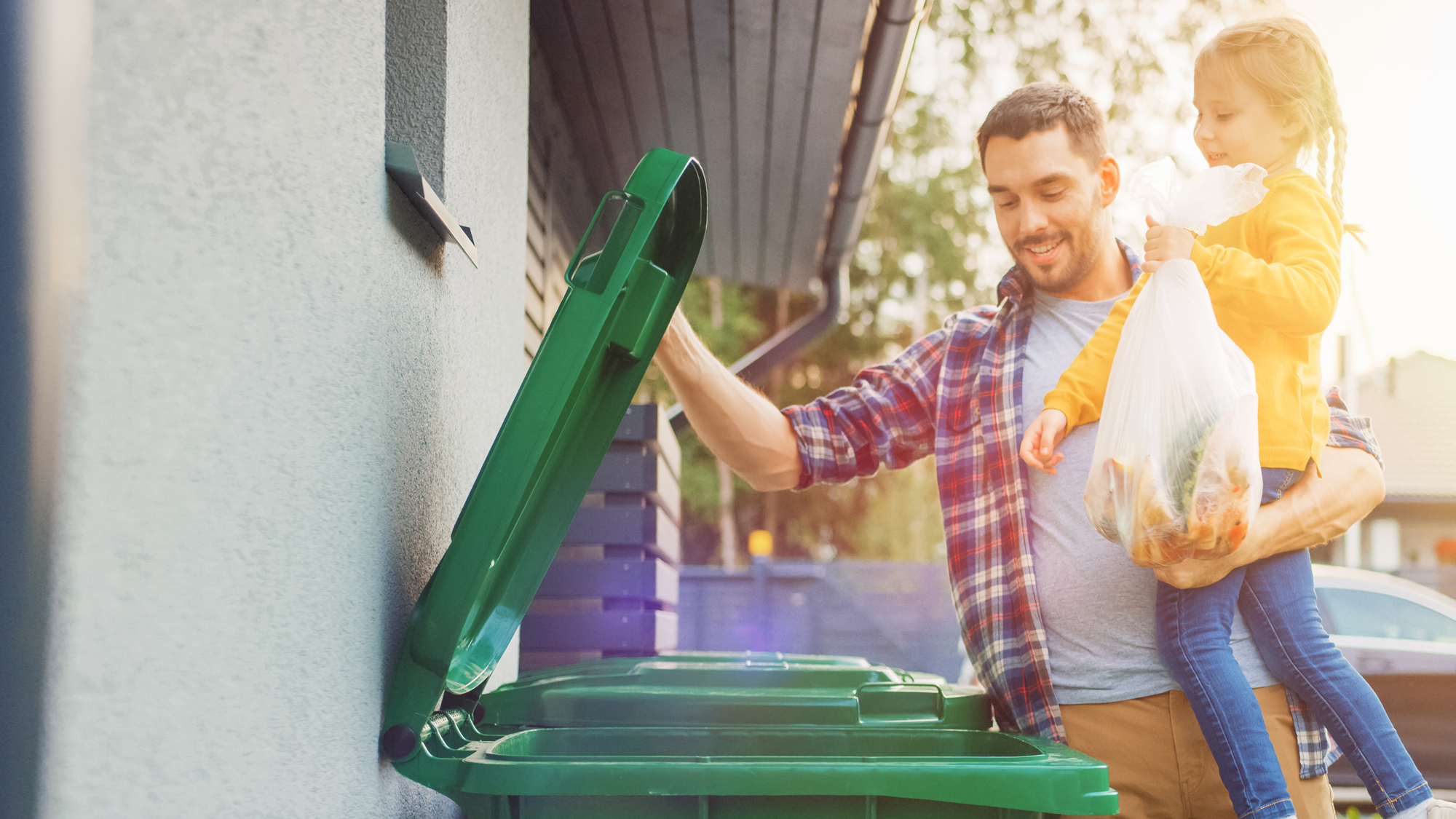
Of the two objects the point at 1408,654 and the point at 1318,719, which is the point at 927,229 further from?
the point at 1318,719

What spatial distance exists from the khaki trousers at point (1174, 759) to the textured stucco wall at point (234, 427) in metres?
1.28

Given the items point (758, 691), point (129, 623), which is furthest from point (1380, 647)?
point (129, 623)

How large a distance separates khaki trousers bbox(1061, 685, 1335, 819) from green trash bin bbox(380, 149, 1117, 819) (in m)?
0.27

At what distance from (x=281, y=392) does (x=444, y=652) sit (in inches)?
16.1

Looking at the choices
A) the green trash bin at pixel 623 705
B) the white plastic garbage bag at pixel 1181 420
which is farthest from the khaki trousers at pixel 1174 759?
the white plastic garbage bag at pixel 1181 420

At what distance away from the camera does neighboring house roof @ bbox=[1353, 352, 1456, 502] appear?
830 inches

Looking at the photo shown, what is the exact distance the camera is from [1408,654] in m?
6.58

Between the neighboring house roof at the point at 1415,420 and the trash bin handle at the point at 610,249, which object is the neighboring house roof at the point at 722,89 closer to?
the trash bin handle at the point at 610,249

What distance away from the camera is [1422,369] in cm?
2467

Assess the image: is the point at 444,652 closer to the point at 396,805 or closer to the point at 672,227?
the point at 396,805

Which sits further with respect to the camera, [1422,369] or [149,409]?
[1422,369]

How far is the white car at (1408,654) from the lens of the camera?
6.50 meters

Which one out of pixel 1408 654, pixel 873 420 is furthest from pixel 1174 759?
pixel 1408 654

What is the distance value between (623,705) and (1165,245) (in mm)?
1193
